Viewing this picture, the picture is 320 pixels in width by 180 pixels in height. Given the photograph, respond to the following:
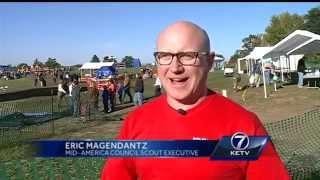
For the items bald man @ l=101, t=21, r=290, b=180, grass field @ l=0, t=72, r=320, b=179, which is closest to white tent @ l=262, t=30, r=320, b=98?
grass field @ l=0, t=72, r=320, b=179

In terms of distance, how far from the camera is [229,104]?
252 cm

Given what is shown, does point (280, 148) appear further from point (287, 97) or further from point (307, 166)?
point (287, 97)

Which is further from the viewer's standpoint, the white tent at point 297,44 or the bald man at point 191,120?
the white tent at point 297,44

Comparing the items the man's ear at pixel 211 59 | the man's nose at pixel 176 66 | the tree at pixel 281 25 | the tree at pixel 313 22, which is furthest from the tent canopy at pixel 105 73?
the tree at pixel 281 25

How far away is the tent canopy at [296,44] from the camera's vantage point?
88.4 feet

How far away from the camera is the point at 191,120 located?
8.11 ft

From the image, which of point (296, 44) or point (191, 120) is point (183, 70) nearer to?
point (191, 120)

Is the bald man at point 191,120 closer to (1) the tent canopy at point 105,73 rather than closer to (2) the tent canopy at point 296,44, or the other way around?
(2) the tent canopy at point 296,44

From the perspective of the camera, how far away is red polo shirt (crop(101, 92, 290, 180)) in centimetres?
243

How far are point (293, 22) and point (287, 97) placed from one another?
70.1 meters

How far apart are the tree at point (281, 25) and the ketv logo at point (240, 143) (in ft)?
291

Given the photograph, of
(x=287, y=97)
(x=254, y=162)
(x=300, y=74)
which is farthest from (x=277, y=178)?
(x=300, y=74)

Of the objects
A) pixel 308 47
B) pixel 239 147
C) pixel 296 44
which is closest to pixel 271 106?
pixel 296 44

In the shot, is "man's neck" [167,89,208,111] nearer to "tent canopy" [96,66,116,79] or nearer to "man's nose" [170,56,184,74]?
"man's nose" [170,56,184,74]
